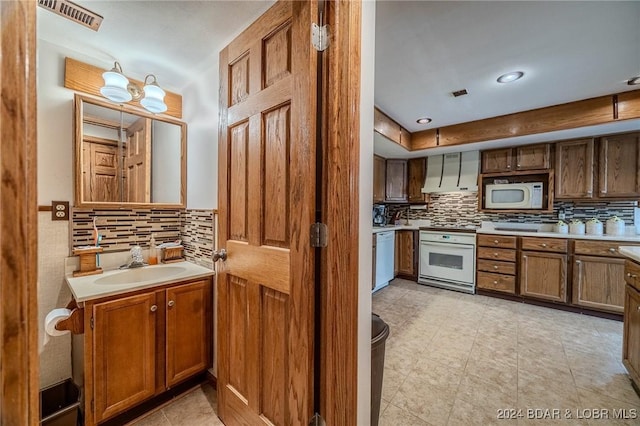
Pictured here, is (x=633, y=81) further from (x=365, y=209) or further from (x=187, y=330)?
(x=187, y=330)

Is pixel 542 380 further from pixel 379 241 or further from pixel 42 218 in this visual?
pixel 42 218

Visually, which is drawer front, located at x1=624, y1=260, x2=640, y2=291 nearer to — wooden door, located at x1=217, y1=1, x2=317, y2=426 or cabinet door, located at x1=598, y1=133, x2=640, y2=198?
cabinet door, located at x1=598, y1=133, x2=640, y2=198

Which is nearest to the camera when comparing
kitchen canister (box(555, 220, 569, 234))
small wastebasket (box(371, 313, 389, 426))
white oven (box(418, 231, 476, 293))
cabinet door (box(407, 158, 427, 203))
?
small wastebasket (box(371, 313, 389, 426))

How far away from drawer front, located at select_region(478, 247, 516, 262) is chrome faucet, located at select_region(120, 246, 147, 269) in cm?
403

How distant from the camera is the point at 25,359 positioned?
0.39 m

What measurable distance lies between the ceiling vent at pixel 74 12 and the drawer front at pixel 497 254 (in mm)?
4469

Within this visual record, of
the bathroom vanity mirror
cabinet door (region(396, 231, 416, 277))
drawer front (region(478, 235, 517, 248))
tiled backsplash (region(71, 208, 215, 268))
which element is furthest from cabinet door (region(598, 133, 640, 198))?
the bathroom vanity mirror

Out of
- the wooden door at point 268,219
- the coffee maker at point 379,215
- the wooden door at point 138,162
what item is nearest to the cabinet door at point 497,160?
the coffee maker at point 379,215

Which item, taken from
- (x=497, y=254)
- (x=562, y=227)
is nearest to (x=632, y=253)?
(x=497, y=254)

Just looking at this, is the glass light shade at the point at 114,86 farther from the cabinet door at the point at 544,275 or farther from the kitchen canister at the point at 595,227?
the kitchen canister at the point at 595,227

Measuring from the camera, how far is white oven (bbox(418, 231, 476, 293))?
3.66 meters

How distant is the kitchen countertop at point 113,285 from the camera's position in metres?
1.26

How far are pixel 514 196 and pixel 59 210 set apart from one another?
4.83 metres

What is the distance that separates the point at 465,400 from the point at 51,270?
2.71m
